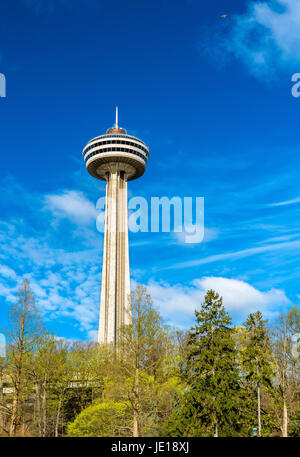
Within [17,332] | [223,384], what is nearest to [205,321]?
[223,384]

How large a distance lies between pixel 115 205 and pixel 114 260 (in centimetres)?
1339

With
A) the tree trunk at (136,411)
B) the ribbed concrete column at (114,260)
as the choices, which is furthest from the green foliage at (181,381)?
the ribbed concrete column at (114,260)

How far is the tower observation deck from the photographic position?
97713 mm

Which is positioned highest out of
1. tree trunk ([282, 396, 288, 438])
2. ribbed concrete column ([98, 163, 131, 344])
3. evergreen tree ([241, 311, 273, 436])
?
ribbed concrete column ([98, 163, 131, 344])

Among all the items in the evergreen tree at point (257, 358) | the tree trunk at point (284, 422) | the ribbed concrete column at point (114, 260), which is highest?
the ribbed concrete column at point (114, 260)

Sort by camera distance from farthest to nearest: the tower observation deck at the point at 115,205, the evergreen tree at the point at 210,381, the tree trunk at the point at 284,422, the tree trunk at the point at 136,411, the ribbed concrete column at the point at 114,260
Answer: the tower observation deck at the point at 115,205
the ribbed concrete column at the point at 114,260
the tree trunk at the point at 284,422
the evergreen tree at the point at 210,381
the tree trunk at the point at 136,411

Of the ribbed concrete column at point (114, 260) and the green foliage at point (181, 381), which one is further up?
the ribbed concrete column at point (114, 260)

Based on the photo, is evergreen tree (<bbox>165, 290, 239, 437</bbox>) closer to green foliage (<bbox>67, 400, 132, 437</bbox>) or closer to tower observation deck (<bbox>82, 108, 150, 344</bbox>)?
green foliage (<bbox>67, 400, 132, 437</bbox>)

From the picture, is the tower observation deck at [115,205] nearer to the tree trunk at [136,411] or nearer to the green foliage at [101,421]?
the green foliage at [101,421]

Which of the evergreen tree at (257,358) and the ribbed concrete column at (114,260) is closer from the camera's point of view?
the evergreen tree at (257,358)

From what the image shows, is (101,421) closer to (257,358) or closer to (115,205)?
(257,358)

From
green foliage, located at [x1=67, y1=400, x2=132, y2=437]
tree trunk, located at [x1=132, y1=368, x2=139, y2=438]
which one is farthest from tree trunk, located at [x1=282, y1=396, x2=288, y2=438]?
tree trunk, located at [x1=132, y1=368, x2=139, y2=438]

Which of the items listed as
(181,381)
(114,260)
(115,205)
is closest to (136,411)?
(181,381)

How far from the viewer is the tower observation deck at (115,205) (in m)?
97.7
